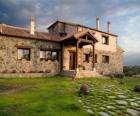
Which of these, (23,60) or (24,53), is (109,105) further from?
(24,53)

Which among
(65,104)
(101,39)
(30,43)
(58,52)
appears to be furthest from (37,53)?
(65,104)

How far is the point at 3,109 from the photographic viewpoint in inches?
285

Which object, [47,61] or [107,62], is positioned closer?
[47,61]

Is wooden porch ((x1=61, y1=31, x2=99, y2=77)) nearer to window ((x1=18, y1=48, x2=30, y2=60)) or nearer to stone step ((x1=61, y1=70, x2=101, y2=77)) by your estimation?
stone step ((x1=61, y1=70, x2=101, y2=77))

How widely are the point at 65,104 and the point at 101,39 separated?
21984 mm

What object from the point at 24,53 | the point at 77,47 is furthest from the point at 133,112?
the point at 24,53

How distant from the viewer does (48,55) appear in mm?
22328

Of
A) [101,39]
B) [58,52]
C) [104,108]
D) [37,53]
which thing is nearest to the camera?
[104,108]

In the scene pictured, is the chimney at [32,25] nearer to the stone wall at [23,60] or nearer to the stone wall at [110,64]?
the stone wall at [23,60]

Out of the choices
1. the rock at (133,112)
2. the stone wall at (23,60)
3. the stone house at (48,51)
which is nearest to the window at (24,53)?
the stone house at (48,51)

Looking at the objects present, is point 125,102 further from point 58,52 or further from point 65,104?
point 58,52

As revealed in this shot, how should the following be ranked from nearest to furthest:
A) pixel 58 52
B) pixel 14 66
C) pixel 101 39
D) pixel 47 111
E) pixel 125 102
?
pixel 47 111
pixel 125 102
pixel 14 66
pixel 58 52
pixel 101 39

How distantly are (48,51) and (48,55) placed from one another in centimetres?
47

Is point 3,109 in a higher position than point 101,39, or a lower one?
lower
